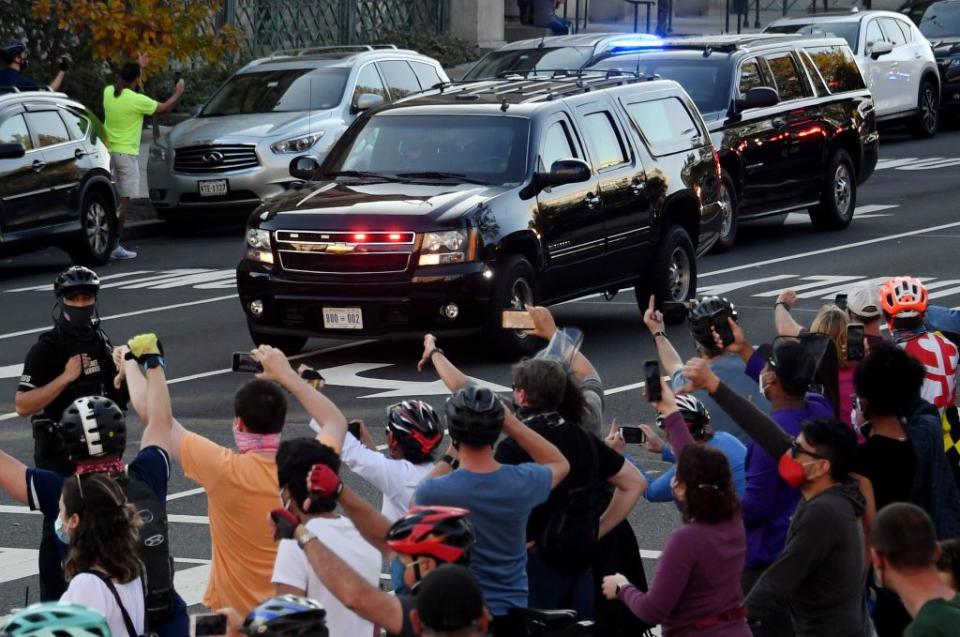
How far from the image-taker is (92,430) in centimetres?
625

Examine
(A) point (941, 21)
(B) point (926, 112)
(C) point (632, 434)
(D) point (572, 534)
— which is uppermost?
(C) point (632, 434)

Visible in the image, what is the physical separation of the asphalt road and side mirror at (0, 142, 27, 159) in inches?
49.2

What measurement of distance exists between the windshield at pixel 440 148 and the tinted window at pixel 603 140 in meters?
0.75

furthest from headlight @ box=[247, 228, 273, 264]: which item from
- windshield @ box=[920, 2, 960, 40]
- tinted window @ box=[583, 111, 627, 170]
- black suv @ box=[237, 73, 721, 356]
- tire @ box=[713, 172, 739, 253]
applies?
windshield @ box=[920, 2, 960, 40]

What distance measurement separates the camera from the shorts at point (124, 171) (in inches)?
875

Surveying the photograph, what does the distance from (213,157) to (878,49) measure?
11.4 m

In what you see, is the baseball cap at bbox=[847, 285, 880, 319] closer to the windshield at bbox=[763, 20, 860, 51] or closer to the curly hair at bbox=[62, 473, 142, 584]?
the curly hair at bbox=[62, 473, 142, 584]

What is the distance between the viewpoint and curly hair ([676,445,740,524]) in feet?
19.8

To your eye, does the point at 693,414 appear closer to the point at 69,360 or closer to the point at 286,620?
→ the point at 69,360

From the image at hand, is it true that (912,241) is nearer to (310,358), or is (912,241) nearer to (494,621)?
(310,358)

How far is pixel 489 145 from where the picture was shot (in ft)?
49.3

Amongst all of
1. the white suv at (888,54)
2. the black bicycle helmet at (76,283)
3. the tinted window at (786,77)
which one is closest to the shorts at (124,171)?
the tinted window at (786,77)

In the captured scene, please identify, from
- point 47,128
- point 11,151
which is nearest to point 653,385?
point 11,151

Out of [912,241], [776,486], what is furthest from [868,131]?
[776,486]
